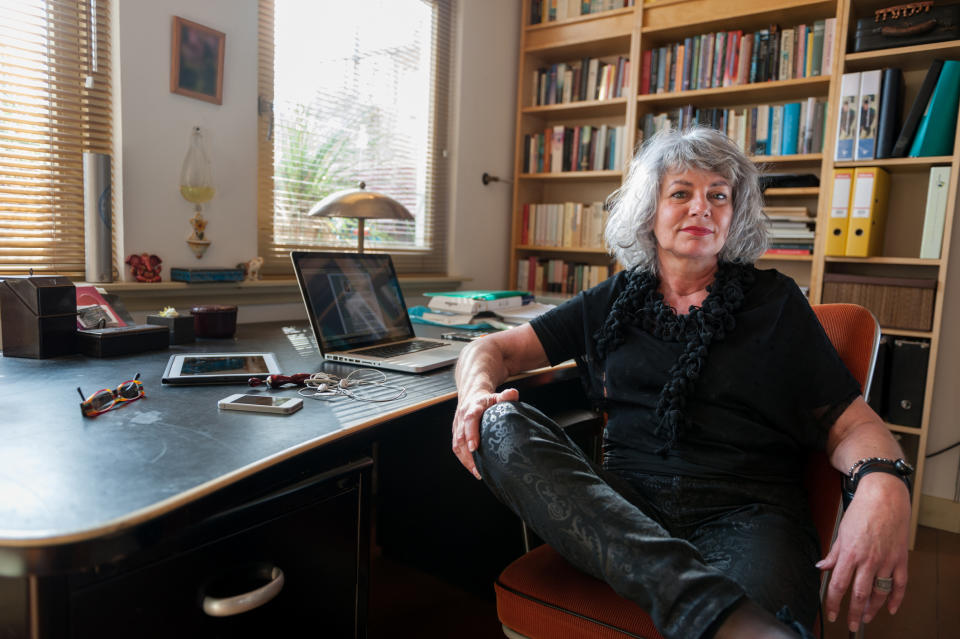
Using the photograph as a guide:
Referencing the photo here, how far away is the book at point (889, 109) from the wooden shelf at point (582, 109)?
1.10m

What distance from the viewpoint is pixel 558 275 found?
137 inches

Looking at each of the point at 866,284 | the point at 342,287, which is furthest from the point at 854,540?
the point at 866,284

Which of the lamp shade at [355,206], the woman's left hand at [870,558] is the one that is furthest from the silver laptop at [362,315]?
the woman's left hand at [870,558]

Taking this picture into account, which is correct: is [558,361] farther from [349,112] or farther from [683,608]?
[349,112]

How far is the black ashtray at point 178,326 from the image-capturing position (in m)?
1.62

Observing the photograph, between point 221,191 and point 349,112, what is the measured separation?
2.59 ft

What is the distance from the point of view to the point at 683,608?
795 mm

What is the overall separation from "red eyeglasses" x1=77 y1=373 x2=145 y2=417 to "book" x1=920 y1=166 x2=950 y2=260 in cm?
261

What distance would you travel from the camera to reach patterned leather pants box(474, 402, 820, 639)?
811 millimetres

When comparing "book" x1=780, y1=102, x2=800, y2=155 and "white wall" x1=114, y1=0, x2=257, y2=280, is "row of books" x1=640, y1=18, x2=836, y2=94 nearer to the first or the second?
"book" x1=780, y1=102, x2=800, y2=155

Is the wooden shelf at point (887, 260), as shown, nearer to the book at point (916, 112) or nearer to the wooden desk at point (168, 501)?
the book at point (916, 112)

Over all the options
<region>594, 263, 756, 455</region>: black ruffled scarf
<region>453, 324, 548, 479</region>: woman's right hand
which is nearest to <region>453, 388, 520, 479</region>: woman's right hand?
<region>453, 324, 548, 479</region>: woman's right hand

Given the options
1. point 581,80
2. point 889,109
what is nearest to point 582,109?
point 581,80

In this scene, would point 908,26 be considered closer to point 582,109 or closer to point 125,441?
point 582,109
